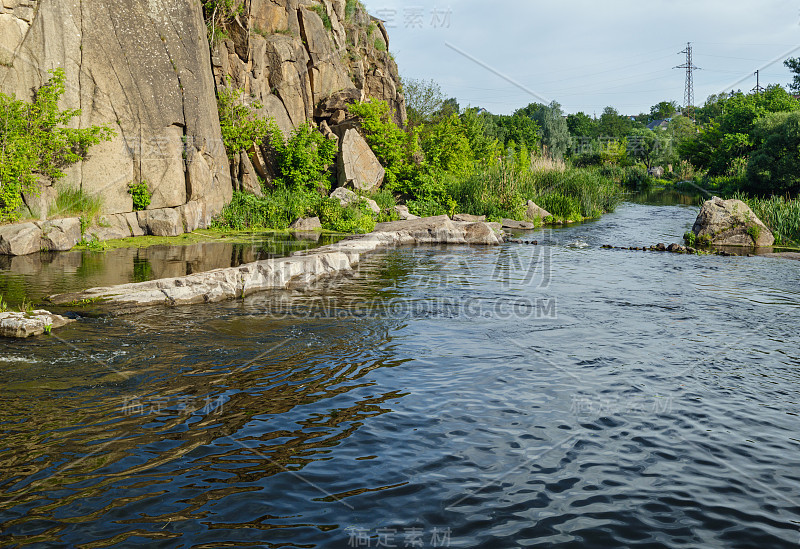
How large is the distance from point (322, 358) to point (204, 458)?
2.85 meters

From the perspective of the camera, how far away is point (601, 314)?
33.8 ft

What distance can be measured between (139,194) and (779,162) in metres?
30.6

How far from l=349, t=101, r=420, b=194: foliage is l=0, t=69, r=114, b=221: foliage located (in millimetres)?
12332

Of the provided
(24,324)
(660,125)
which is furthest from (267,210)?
(660,125)

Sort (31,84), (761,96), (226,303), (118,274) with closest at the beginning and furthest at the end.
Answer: (226,303) < (118,274) < (31,84) < (761,96)

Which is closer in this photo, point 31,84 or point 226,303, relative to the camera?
point 226,303

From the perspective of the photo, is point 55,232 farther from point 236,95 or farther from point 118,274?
point 236,95

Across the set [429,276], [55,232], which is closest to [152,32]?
[55,232]

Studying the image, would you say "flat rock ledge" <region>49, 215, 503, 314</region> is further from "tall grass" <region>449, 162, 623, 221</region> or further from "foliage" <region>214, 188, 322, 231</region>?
"tall grass" <region>449, 162, 623, 221</region>

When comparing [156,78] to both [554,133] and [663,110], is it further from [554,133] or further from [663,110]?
[663,110]

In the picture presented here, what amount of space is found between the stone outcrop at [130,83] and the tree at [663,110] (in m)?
124

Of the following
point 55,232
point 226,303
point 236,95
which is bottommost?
point 226,303

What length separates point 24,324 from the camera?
7.77 metres

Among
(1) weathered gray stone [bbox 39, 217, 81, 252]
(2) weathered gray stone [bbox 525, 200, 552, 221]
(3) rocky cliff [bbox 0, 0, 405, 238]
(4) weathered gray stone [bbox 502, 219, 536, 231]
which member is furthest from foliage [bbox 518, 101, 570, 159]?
(1) weathered gray stone [bbox 39, 217, 81, 252]
